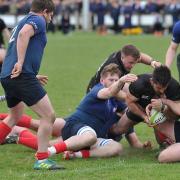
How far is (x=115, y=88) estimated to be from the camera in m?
7.90

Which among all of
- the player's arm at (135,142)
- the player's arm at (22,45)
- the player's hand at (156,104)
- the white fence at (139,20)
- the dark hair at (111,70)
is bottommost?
the white fence at (139,20)

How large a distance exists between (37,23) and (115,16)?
32.4 metres

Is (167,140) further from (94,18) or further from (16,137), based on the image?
(94,18)

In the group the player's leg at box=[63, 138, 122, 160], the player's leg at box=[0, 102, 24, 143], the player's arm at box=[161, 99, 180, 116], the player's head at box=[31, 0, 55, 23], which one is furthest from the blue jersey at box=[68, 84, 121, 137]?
the player's head at box=[31, 0, 55, 23]

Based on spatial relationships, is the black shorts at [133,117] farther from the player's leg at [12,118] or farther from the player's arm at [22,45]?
the player's arm at [22,45]

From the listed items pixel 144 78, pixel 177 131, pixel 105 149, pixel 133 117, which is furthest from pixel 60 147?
pixel 177 131

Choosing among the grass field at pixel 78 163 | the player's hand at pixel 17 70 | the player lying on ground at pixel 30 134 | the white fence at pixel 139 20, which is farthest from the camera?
the white fence at pixel 139 20

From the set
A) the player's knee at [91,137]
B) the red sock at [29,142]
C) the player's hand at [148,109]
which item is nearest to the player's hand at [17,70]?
the player's knee at [91,137]

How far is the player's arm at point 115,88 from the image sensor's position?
7762 mm

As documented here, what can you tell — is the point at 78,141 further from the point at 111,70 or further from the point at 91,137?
the point at 111,70

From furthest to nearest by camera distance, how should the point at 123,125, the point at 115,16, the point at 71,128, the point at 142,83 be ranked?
the point at 115,16, the point at 123,125, the point at 71,128, the point at 142,83

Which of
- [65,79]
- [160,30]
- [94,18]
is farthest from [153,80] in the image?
[94,18]

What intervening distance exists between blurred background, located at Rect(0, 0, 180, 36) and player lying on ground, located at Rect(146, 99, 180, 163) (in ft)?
96.4

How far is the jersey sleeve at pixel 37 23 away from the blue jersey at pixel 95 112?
49.5 inches
